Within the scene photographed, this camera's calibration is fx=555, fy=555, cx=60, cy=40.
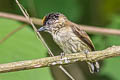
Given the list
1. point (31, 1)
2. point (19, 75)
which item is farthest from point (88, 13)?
point (19, 75)

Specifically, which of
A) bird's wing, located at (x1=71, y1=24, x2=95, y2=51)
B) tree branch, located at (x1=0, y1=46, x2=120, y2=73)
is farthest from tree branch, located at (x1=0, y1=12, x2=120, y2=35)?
tree branch, located at (x1=0, y1=46, x2=120, y2=73)

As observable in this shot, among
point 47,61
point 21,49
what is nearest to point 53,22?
point 21,49

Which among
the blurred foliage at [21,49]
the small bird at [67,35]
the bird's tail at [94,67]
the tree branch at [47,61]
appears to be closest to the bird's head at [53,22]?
the small bird at [67,35]

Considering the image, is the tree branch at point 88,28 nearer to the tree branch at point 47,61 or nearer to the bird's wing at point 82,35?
the bird's wing at point 82,35

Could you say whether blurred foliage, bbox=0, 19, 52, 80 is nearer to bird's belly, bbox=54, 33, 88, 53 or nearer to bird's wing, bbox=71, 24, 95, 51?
bird's belly, bbox=54, 33, 88, 53

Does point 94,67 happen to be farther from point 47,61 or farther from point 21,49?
point 47,61

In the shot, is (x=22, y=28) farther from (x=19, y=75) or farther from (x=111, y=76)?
(x=111, y=76)
